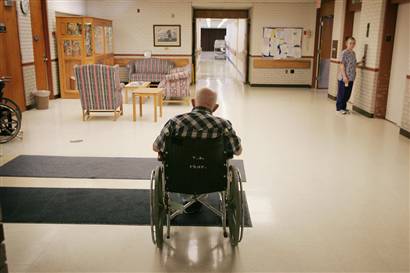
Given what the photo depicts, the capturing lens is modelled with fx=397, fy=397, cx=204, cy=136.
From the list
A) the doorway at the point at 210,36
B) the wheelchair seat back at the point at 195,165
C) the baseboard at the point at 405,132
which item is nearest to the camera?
the wheelchair seat back at the point at 195,165

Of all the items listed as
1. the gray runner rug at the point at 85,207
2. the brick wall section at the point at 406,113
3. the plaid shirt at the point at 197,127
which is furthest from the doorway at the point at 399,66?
the plaid shirt at the point at 197,127

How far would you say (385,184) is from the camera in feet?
13.9

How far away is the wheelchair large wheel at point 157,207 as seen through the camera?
2.69m

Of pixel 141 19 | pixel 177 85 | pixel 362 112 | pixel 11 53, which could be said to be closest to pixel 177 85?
pixel 177 85

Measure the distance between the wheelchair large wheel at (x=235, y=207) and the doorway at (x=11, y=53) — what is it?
578 cm

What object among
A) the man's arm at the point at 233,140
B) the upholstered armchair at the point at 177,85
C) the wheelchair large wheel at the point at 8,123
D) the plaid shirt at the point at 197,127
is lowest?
the wheelchair large wheel at the point at 8,123

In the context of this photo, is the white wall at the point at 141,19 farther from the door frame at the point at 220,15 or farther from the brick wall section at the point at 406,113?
the brick wall section at the point at 406,113

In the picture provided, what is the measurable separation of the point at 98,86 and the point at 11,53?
1933mm

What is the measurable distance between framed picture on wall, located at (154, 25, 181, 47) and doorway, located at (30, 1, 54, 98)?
394cm

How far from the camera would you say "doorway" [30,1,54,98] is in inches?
348

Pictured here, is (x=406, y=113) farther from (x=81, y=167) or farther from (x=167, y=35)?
(x=167, y=35)

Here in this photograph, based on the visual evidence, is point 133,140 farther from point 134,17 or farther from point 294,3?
point 294,3

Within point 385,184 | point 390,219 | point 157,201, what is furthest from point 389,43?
point 157,201

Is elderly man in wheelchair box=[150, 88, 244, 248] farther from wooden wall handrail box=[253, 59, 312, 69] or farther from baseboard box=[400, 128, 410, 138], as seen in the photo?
wooden wall handrail box=[253, 59, 312, 69]
